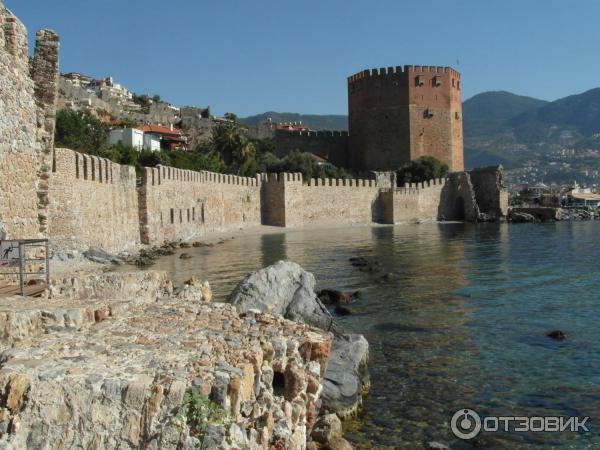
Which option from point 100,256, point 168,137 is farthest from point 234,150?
point 100,256

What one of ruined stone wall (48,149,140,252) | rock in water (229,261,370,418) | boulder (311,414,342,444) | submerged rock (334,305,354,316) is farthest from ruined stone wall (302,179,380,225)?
boulder (311,414,342,444)

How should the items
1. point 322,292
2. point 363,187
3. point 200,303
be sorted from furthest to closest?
point 363,187 < point 322,292 < point 200,303

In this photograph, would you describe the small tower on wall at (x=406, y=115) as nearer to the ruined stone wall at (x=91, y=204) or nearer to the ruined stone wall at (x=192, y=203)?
the ruined stone wall at (x=192, y=203)

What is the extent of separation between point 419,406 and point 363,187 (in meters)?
32.2

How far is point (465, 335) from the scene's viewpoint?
791 cm

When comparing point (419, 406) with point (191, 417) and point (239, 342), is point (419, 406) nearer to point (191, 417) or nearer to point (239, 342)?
point (239, 342)

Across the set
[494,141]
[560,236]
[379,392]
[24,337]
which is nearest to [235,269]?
[379,392]

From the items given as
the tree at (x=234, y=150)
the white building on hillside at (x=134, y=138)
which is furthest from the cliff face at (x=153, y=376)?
the tree at (x=234, y=150)

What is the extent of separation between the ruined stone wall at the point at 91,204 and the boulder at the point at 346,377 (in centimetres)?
819

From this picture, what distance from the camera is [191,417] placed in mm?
2938

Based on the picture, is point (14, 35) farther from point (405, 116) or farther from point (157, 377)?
point (405, 116)

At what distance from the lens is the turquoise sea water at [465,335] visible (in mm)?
5141

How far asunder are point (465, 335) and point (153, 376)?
565cm

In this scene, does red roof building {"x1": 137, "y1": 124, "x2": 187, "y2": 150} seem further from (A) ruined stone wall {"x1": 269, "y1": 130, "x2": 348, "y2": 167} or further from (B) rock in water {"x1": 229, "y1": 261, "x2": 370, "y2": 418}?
(B) rock in water {"x1": 229, "y1": 261, "x2": 370, "y2": 418}
